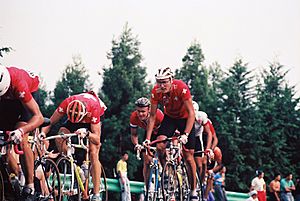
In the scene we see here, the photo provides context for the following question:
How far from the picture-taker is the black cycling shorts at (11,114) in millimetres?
9898

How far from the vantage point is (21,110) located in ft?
32.9

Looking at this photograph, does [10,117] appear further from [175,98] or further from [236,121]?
[236,121]

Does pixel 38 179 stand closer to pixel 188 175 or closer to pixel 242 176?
pixel 188 175

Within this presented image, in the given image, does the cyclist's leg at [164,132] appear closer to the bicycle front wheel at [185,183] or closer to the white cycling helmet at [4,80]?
the bicycle front wheel at [185,183]

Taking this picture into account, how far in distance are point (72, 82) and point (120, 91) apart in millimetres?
7271

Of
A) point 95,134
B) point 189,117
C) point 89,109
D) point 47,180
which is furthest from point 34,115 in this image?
point 189,117

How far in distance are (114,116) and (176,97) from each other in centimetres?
3645

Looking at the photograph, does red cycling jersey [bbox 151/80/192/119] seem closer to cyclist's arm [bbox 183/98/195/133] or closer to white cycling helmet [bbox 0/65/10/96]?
cyclist's arm [bbox 183/98/195/133]

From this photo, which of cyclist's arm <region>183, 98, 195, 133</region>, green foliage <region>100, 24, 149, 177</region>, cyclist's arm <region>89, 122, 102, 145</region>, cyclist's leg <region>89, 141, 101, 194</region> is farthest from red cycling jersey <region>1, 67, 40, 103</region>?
green foliage <region>100, 24, 149, 177</region>

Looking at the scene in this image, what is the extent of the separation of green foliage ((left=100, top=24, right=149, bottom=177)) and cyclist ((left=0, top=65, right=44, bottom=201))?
1496 inches

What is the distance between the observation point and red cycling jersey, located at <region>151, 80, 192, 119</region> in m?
12.9

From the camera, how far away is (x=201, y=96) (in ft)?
180

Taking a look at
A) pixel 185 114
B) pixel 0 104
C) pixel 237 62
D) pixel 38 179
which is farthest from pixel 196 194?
pixel 237 62

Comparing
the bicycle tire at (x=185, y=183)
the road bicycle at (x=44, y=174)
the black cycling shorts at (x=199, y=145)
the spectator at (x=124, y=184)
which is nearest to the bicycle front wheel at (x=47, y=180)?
the road bicycle at (x=44, y=174)
